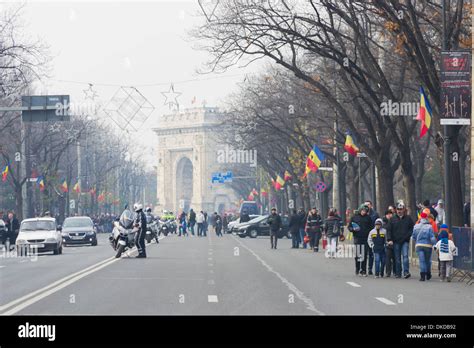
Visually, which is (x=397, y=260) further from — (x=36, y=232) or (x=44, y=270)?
(x=36, y=232)

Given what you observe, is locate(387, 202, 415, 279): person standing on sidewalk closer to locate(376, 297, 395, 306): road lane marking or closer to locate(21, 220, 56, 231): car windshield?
locate(376, 297, 395, 306): road lane marking

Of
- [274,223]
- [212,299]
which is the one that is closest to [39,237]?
[274,223]

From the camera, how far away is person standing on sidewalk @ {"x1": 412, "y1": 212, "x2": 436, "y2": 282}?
28797 millimetres

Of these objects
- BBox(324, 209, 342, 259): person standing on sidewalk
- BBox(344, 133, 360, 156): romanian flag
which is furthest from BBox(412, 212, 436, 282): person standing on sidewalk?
BBox(344, 133, 360, 156): romanian flag

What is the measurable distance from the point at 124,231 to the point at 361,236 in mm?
10934

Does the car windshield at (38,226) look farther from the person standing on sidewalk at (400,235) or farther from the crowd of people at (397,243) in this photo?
the person standing on sidewalk at (400,235)

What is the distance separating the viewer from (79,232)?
56.1 meters

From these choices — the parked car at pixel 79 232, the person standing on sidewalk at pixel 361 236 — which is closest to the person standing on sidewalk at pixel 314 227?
the parked car at pixel 79 232

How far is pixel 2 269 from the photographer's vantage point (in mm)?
33156

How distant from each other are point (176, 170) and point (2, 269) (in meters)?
158

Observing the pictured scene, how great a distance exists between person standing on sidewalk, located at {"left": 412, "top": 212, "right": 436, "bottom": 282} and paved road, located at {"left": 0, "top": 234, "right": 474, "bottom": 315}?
0.43 metres

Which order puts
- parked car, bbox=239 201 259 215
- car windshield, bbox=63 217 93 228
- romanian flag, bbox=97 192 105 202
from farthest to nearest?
romanian flag, bbox=97 192 105 202
parked car, bbox=239 201 259 215
car windshield, bbox=63 217 93 228
